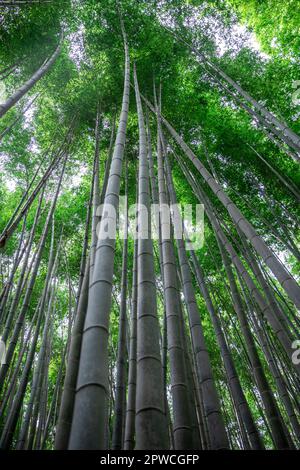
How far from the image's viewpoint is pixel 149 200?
2059 mm

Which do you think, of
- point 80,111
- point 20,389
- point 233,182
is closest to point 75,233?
point 80,111

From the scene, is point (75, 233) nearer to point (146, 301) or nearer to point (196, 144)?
point (196, 144)

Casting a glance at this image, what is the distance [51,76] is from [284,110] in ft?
14.8

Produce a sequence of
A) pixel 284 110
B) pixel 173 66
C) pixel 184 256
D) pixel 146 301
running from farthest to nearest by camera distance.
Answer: pixel 284 110, pixel 173 66, pixel 184 256, pixel 146 301

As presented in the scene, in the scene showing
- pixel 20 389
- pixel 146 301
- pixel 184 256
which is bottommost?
pixel 146 301

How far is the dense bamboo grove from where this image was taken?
69.3 inches

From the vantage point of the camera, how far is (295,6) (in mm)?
4902

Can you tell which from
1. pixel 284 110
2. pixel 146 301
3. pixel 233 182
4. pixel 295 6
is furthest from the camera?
pixel 233 182

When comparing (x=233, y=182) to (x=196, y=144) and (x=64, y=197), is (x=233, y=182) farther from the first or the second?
(x=64, y=197)

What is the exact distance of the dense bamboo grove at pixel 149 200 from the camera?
1.76 metres

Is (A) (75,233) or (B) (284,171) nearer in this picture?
(B) (284,171)

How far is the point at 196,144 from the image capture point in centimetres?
631
